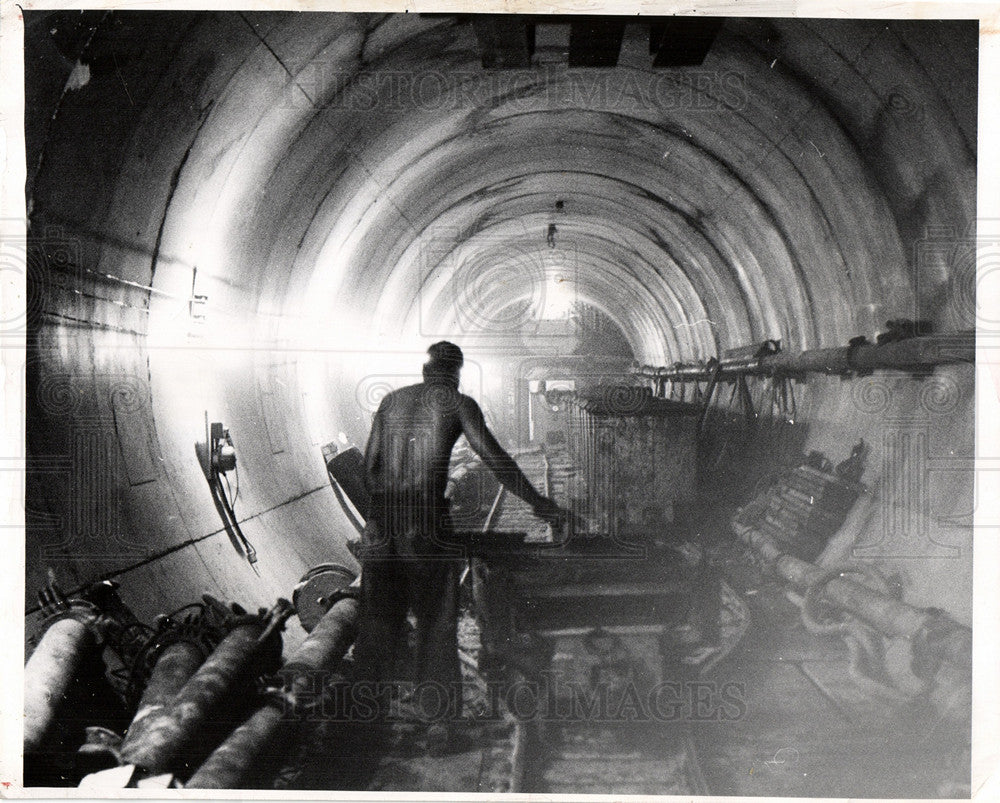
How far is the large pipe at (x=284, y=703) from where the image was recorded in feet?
9.28

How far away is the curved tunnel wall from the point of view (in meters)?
2.80

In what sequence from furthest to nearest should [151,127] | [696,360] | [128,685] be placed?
[696,360] → [128,685] → [151,127]

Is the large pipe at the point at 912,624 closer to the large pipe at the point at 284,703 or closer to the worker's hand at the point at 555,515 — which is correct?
the worker's hand at the point at 555,515

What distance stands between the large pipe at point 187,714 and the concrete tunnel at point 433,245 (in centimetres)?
29

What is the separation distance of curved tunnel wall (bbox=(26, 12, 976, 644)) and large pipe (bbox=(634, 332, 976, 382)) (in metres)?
0.08

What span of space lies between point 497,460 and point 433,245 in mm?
1107

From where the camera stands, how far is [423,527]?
121 inches

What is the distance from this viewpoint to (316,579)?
3137mm

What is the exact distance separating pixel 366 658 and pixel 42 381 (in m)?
1.98

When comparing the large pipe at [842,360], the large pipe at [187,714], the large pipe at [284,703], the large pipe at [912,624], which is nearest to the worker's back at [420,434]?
the large pipe at [284,703]

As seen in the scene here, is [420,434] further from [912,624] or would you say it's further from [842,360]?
[912,624]

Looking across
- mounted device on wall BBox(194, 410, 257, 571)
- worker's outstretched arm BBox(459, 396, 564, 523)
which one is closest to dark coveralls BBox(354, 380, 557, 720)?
worker's outstretched arm BBox(459, 396, 564, 523)

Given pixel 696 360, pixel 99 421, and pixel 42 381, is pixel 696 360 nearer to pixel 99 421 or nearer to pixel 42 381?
pixel 99 421

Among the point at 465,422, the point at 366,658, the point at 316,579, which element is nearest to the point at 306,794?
the point at 366,658
